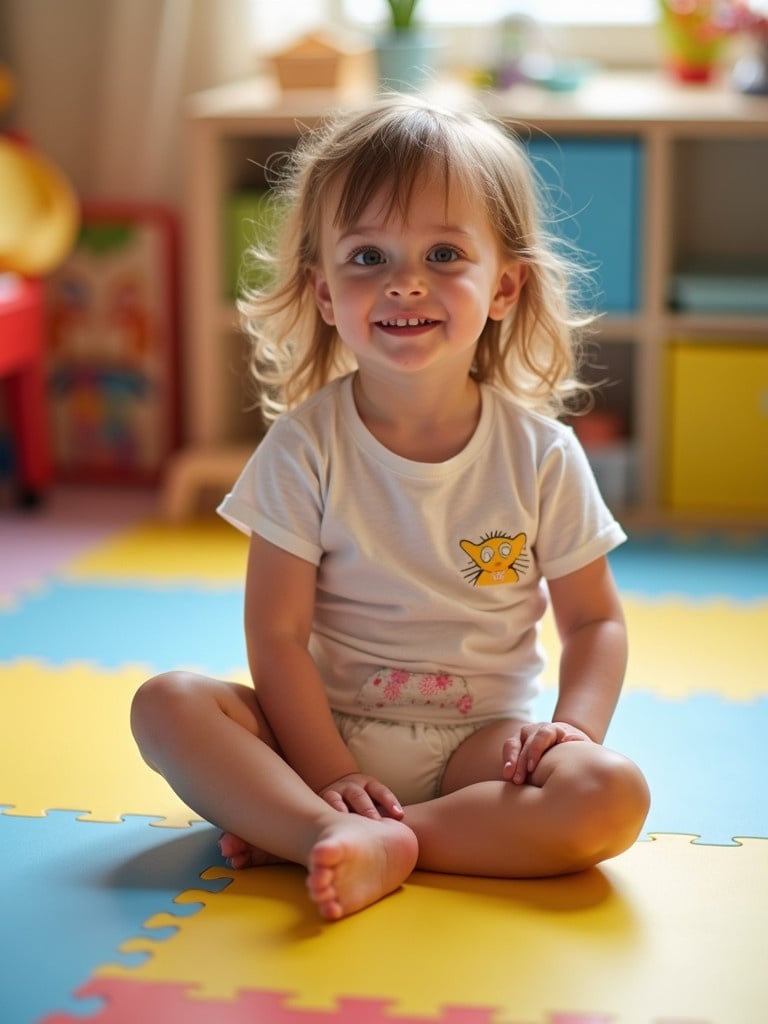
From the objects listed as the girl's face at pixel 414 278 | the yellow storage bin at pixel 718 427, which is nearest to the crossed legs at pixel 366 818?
the girl's face at pixel 414 278

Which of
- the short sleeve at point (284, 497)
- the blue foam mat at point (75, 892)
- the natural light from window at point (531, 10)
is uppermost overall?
the natural light from window at point (531, 10)

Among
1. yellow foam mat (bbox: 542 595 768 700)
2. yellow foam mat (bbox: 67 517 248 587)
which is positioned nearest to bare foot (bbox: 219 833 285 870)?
yellow foam mat (bbox: 542 595 768 700)

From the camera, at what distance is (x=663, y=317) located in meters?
2.16

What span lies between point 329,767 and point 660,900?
0.84 ft

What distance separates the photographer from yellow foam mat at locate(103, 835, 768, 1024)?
35.7 inches

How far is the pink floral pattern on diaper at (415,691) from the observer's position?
1.18 metres

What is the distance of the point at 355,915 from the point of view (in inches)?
39.8

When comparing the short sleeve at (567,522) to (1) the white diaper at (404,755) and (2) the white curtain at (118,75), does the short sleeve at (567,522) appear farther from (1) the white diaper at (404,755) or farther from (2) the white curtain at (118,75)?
(2) the white curtain at (118,75)

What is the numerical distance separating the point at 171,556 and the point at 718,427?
80 centimetres

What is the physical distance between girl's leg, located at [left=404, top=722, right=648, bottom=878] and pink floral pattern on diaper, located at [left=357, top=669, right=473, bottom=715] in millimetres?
92

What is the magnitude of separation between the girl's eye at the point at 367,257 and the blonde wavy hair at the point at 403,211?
3 centimetres

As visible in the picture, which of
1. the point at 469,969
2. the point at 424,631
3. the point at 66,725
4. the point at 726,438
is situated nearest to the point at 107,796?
the point at 66,725

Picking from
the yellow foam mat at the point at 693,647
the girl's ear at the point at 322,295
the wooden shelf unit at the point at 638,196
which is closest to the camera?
the girl's ear at the point at 322,295

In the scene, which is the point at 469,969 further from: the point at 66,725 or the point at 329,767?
the point at 66,725
